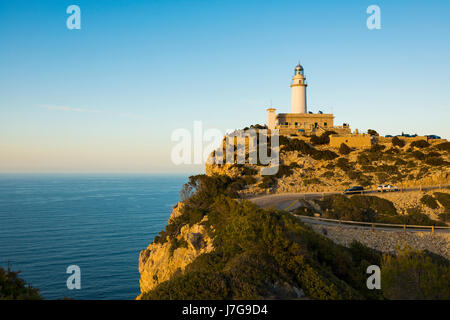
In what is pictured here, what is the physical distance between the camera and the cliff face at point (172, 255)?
22.1 m

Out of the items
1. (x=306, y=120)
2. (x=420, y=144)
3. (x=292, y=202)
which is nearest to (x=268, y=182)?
(x=292, y=202)

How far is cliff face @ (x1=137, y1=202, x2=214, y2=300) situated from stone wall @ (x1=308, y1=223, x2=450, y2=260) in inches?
327

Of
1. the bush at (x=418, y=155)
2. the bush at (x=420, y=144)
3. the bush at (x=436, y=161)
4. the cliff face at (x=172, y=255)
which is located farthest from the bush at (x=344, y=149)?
the cliff face at (x=172, y=255)

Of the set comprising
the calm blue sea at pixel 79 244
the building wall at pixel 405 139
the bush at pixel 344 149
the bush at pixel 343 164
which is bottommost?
the calm blue sea at pixel 79 244

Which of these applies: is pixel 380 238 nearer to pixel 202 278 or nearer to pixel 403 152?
pixel 202 278

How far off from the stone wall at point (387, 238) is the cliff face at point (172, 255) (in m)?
8.31

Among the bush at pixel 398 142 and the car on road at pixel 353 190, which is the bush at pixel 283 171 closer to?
the car on road at pixel 353 190

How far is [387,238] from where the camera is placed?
21078 mm

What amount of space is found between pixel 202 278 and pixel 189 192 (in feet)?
73.5

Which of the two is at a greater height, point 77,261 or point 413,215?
point 413,215

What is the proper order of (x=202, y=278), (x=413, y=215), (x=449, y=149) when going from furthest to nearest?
(x=449, y=149) → (x=413, y=215) → (x=202, y=278)

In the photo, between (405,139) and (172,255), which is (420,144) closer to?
(405,139)

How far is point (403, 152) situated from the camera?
4694cm
